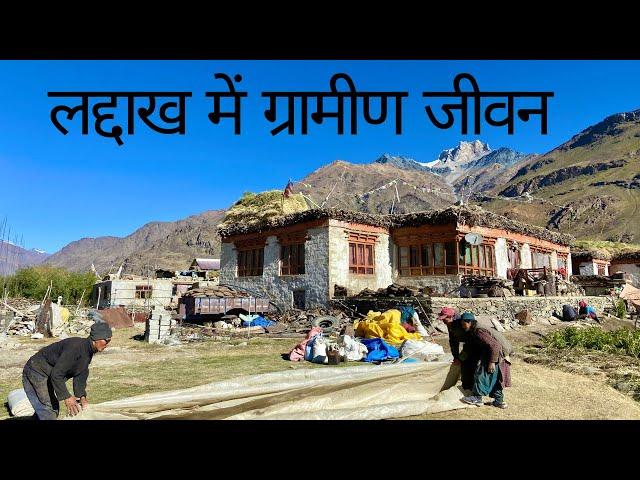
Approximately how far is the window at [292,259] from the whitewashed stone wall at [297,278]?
22cm

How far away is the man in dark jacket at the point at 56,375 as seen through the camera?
4598 mm

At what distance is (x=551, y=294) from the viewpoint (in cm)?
1973

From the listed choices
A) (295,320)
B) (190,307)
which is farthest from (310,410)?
(190,307)

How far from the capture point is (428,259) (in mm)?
21109

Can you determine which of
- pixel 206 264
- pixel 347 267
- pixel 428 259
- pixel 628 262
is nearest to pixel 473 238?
pixel 428 259

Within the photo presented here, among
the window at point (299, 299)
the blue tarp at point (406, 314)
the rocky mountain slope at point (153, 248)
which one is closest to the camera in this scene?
the blue tarp at point (406, 314)

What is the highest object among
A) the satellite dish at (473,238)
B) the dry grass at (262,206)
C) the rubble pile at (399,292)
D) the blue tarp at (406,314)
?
the dry grass at (262,206)

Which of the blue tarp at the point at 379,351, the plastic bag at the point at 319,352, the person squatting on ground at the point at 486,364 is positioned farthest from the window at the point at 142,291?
the person squatting on ground at the point at 486,364

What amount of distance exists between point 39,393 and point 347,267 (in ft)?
54.8

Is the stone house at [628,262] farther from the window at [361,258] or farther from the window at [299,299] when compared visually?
the window at [299,299]

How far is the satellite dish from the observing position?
2005 cm

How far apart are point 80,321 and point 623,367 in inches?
818

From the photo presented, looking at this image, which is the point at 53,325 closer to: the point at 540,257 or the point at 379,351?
the point at 379,351

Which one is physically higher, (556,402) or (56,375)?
(56,375)
